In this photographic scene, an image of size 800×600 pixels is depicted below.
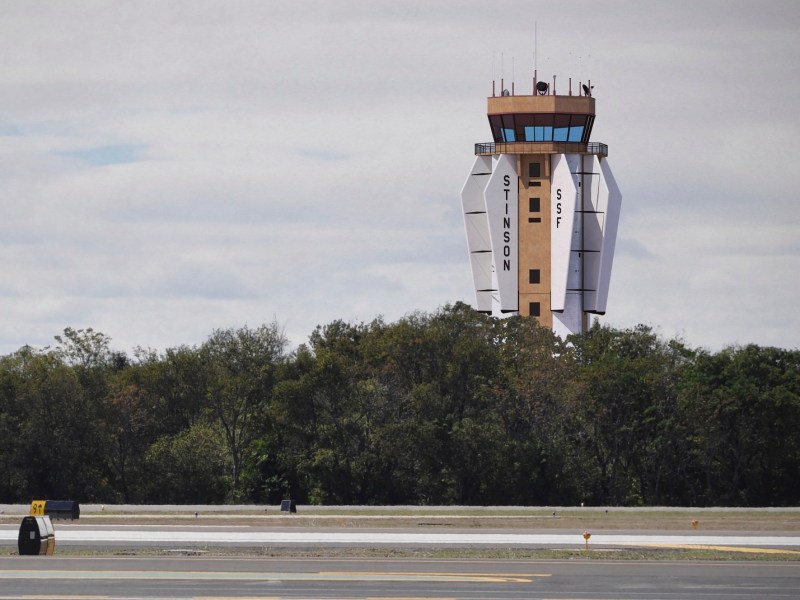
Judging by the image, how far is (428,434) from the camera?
90.2m

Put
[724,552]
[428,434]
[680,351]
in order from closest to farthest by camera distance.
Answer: [724,552]
[428,434]
[680,351]

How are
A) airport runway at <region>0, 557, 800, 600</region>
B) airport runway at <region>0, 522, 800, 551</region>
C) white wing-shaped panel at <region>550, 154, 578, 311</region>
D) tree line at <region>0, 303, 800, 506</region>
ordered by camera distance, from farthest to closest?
1. white wing-shaped panel at <region>550, 154, 578, 311</region>
2. tree line at <region>0, 303, 800, 506</region>
3. airport runway at <region>0, 522, 800, 551</region>
4. airport runway at <region>0, 557, 800, 600</region>

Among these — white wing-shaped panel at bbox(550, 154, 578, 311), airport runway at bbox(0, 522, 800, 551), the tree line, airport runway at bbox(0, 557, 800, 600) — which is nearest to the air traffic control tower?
white wing-shaped panel at bbox(550, 154, 578, 311)

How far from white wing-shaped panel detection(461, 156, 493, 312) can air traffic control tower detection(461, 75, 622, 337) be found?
56.0 inches

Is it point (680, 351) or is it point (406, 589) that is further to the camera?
point (680, 351)

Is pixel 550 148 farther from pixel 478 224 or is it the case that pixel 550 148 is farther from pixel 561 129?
pixel 478 224

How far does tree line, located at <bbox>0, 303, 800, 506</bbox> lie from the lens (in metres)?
90.7

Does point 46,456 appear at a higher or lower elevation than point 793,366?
lower

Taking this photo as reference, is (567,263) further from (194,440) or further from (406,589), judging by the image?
(406,589)

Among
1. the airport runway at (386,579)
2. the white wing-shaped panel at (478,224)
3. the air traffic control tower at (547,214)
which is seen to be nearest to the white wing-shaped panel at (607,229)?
the air traffic control tower at (547,214)

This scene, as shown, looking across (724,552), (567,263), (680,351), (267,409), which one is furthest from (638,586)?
(567,263)

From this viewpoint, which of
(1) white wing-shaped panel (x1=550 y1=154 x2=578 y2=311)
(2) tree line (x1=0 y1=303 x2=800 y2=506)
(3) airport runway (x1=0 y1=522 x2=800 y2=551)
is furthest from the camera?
(1) white wing-shaped panel (x1=550 y1=154 x2=578 y2=311)

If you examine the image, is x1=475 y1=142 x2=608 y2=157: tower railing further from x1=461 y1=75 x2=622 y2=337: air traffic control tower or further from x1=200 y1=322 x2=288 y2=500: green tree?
x1=200 y1=322 x2=288 y2=500: green tree

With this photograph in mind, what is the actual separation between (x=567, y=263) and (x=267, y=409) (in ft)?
129
